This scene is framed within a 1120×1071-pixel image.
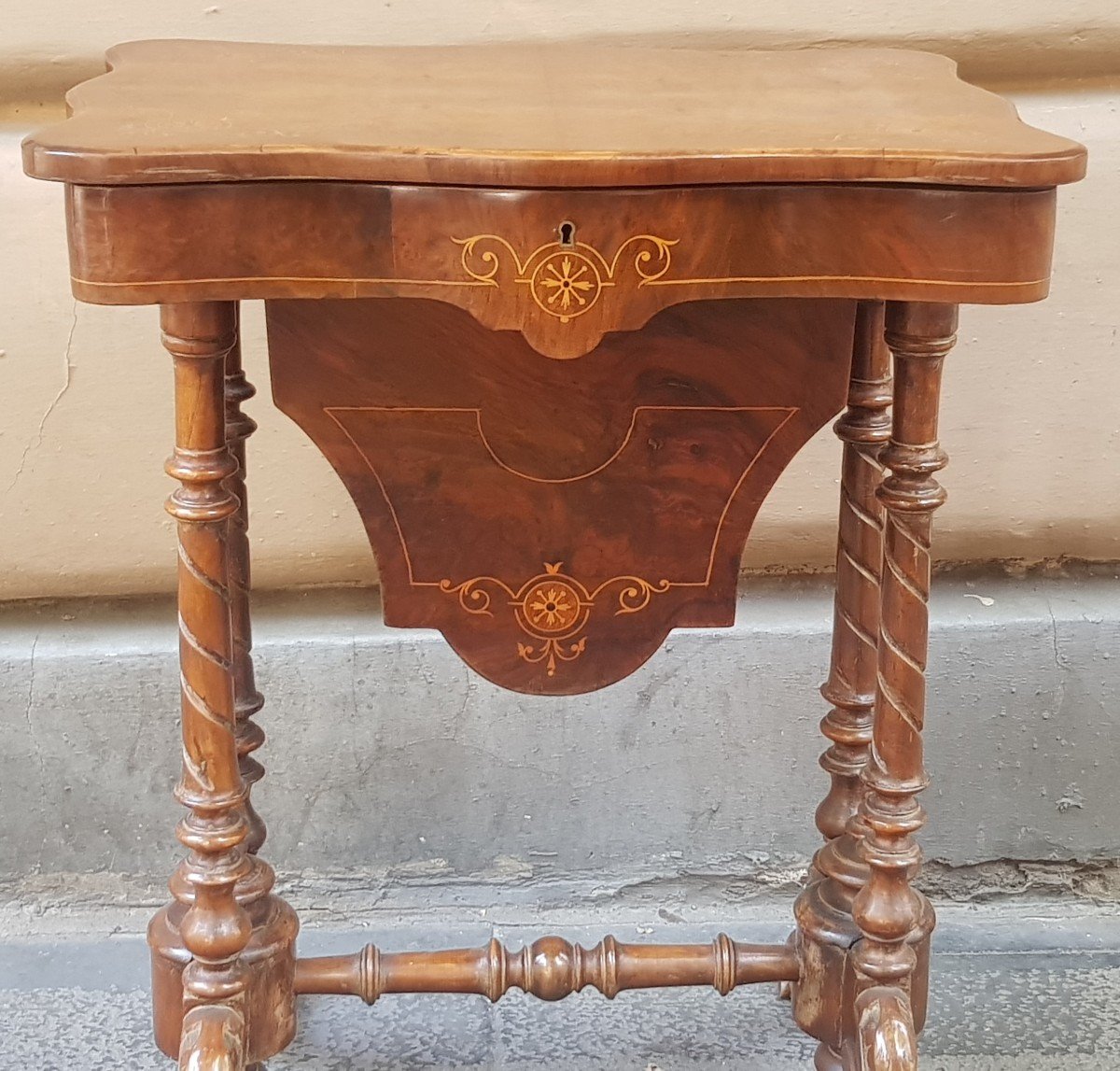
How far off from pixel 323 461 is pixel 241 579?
0.31m

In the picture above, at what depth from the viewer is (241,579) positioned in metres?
1.41

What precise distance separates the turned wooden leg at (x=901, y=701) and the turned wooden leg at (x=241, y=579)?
0.59 meters

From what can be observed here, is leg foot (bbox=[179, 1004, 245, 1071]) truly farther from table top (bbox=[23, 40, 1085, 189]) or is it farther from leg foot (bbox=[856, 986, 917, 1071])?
table top (bbox=[23, 40, 1085, 189])

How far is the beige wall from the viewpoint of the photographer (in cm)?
157

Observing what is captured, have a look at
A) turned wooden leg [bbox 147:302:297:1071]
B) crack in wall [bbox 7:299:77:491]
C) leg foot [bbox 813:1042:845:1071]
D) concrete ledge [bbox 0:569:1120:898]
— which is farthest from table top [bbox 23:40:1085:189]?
leg foot [bbox 813:1042:845:1071]

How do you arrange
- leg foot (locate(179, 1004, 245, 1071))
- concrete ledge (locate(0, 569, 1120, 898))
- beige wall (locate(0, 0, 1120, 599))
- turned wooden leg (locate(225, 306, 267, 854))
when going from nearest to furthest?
leg foot (locate(179, 1004, 245, 1071)), turned wooden leg (locate(225, 306, 267, 854)), beige wall (locate(0, 0, 1120, 599)), concrete ledge (locate(0, 569, 1120, 898))

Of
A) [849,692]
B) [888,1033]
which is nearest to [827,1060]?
[888,1033]

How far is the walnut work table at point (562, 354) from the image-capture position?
3.19 feet

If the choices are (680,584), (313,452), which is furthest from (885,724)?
(313,452)

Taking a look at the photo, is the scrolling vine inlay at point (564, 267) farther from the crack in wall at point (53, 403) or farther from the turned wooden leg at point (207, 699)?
the crack in wall at point (53, 403)

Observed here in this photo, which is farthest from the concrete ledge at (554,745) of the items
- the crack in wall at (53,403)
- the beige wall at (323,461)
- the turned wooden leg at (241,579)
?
the turned wooden leg at (241,579)

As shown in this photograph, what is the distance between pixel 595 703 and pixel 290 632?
1.24 feet

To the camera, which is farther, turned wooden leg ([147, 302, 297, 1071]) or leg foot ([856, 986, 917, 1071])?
leg foot ([856, 986, 917, 1071])

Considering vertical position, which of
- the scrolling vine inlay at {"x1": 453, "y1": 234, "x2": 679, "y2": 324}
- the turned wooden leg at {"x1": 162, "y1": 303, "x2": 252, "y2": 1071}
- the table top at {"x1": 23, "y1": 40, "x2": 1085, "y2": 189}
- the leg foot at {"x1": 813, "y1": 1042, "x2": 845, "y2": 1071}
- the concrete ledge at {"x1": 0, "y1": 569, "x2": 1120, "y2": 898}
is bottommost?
the leg foot at {"x1": 813, "y1": 1042, "x2": 845, "y2": 1071}
